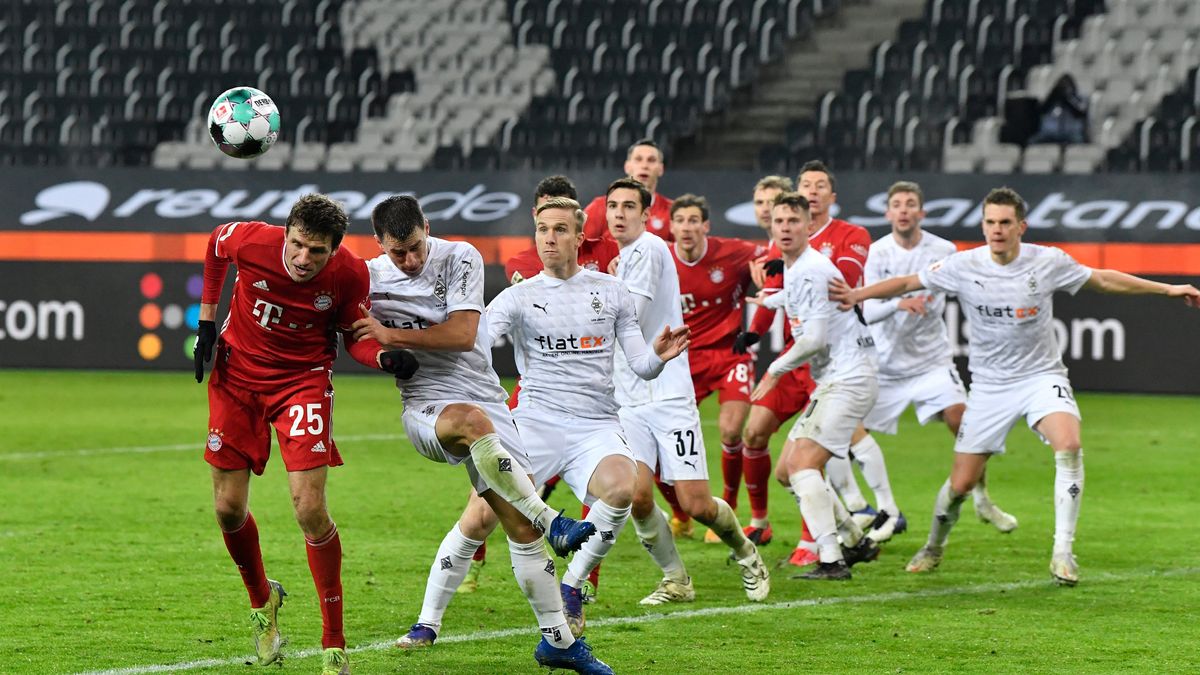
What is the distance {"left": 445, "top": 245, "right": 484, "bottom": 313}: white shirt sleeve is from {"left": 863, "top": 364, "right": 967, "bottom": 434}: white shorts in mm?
4479

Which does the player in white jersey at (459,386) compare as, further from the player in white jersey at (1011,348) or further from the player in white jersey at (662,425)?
the player in white jersey at (1011,348)

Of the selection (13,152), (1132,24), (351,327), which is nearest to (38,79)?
(13,152)

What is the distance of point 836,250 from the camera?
961cm

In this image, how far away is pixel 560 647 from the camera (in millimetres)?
6254

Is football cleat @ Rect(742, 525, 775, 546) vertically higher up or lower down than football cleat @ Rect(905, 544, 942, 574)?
lower down

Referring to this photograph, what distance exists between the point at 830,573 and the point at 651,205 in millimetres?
2385

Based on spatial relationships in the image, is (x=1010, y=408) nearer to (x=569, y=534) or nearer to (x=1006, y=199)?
(x=1006, y=199)

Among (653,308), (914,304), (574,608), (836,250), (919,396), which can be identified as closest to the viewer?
(574,608)

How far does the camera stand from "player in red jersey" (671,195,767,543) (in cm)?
988

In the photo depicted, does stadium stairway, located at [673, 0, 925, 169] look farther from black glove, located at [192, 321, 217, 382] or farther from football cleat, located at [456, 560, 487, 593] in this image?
black glove, located at [192, 321, 217, 382]

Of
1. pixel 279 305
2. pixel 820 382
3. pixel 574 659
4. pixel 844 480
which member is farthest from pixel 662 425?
pixel 279 305

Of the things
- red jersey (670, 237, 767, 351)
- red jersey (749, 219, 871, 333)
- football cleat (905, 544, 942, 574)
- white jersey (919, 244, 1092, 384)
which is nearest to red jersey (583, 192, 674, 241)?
red jersey (670, 237, 767, 351)

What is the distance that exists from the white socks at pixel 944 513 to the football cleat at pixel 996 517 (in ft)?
4.19

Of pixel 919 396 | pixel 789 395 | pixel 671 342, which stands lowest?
pixel 919 396
